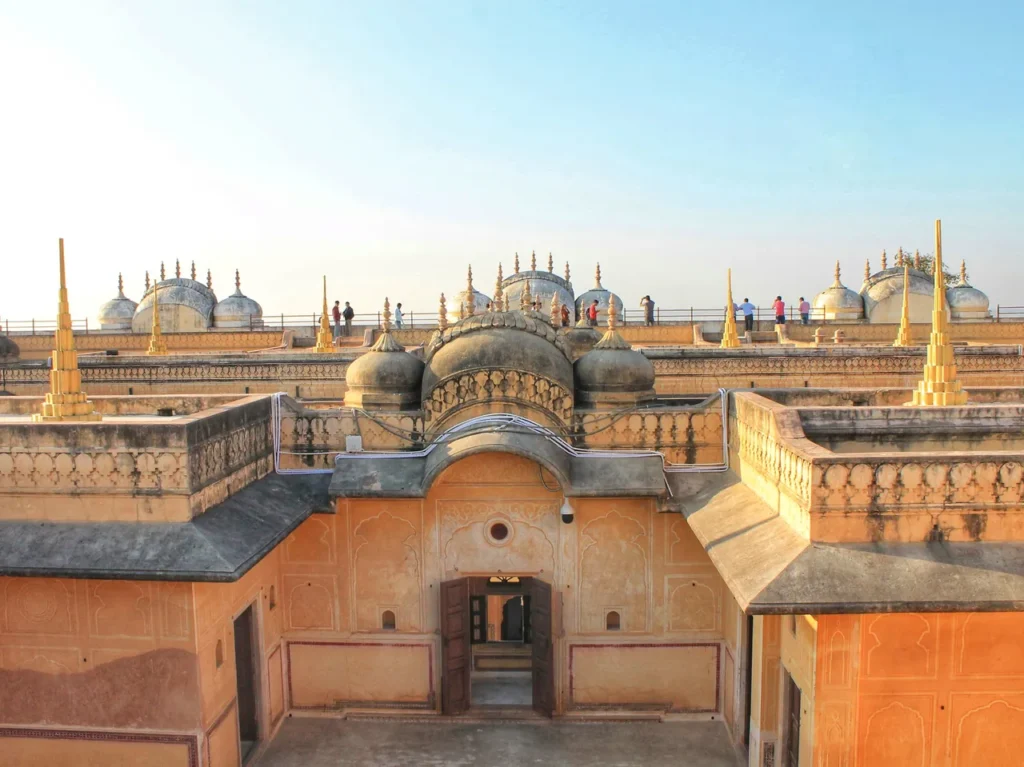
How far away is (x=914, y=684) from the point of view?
6750mm

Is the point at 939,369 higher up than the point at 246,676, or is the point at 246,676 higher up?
the point at 939,369

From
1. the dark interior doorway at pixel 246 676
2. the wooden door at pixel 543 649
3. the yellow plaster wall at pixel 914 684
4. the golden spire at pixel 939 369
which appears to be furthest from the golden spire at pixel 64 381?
the golden spire at pixel 939 369

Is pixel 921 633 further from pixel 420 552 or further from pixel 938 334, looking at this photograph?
pixel 420 552

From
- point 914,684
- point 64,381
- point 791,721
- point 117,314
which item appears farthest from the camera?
point 117,314

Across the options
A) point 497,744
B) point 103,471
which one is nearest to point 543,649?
point 497,744

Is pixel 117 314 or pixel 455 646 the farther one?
pixel 117 314

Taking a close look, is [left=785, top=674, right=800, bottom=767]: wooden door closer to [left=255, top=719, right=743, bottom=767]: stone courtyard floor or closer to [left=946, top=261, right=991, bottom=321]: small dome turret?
[left=255, top=719, right=743, bottom=767]: stone courtyard floor

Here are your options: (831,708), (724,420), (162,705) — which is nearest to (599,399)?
(724,420)

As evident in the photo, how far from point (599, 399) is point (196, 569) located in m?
5.19

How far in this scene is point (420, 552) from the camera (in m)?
9.73

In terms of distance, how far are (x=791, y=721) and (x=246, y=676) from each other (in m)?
5.70

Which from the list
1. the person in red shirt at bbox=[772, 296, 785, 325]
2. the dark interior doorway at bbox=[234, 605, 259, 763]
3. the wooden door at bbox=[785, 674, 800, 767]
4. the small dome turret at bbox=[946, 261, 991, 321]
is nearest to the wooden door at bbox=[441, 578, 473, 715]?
the dark interior doorway at bbox=[234, 605, 259, 763]

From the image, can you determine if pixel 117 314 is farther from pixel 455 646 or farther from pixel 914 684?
pixel 914 684

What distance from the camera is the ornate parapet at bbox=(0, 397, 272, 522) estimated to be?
7500 mm
